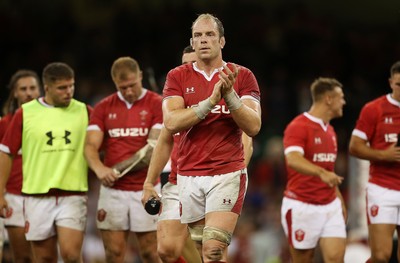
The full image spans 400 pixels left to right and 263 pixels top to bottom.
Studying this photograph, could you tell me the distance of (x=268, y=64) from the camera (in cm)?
2006

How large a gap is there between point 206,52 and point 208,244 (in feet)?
5.33

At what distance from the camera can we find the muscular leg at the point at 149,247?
10.7 metres

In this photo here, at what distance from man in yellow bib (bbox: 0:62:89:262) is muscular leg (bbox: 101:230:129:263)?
0.36 metres

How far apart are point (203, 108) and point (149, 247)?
9.85ft

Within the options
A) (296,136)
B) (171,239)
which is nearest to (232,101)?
(171,239)

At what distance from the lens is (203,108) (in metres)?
8.19

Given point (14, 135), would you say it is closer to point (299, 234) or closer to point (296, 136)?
point (296, 136)

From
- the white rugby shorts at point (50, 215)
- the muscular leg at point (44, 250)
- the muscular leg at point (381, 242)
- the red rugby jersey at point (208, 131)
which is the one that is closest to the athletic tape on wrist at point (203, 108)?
the red rugby jersey at point (208, 131)

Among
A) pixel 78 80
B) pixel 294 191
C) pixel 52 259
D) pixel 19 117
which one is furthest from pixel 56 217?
pixel 78 80

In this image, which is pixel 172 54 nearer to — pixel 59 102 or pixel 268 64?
pixel 268 64

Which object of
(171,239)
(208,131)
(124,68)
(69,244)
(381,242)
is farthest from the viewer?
(381,242)

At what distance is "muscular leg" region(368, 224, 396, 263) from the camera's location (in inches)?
423

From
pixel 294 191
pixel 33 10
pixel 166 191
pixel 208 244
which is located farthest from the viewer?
pixel 33 10

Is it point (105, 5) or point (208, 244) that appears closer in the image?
point (208, 244)
